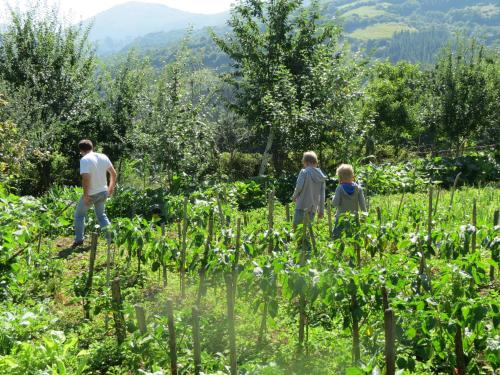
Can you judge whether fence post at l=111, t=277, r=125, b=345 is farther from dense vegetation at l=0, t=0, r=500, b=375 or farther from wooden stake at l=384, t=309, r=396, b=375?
wooden stake at l=384, t=309, r=396, b=375

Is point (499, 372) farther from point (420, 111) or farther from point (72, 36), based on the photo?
point (420, 111)

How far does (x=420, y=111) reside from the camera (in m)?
22.6

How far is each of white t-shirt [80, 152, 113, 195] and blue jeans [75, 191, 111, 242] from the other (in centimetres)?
11

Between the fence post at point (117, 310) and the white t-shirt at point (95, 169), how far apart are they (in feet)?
10.9

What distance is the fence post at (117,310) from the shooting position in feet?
14.1

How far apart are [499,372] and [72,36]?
15.2 metres

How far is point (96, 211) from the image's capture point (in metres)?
7.64

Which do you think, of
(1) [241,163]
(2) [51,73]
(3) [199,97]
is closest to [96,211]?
(2) [51,73]

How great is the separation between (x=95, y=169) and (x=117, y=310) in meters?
3.53

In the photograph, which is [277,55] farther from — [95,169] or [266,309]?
[266,309]

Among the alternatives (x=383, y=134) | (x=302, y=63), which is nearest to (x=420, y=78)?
(x=383, y=134)

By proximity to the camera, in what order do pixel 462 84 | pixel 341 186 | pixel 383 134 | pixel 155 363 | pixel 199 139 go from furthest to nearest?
pixel 383 134 < pixel 462 84 < pixel 199 139 < pixel 341 186 < pixel 155 363

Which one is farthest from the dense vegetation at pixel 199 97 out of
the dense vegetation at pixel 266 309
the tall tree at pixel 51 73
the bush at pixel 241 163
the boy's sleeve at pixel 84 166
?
the dense vegetation at pixel 266 309

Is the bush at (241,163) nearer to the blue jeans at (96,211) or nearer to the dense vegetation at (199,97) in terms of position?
the dense vegetation at (199,97)
